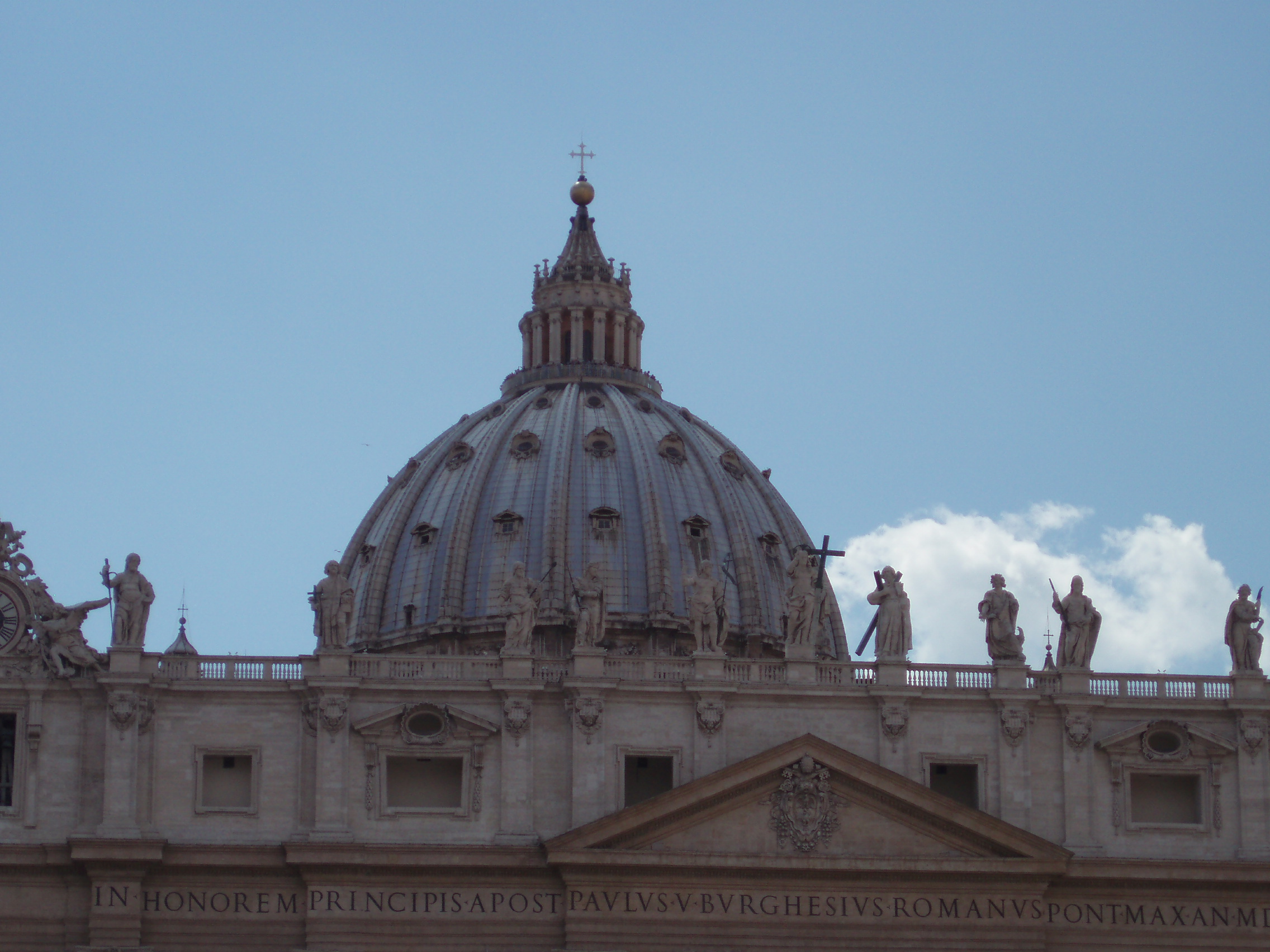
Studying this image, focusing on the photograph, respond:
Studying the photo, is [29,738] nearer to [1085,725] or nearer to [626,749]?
[626,749]

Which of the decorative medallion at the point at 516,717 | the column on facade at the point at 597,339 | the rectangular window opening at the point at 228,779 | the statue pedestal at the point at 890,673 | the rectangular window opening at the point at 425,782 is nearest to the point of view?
the rectangular window opening at the point at 228,779

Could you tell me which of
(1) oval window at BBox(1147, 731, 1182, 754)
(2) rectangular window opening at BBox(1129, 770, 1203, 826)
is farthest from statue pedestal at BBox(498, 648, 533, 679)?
(1) oval window at BBox(1147, 731, 1182, 754)

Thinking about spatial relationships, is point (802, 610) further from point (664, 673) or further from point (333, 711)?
point (333, 711)

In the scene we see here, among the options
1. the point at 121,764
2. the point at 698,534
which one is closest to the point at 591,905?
the point at 121,764

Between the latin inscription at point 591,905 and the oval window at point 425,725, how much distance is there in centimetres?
438

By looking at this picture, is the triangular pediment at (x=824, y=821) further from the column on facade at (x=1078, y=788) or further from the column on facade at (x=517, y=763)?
the column on facade at (x=517, y=763)

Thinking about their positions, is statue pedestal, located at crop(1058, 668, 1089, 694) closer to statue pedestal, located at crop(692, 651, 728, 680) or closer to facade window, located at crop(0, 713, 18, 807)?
statue pedestal, located at crop(692, 651, 728, 680)

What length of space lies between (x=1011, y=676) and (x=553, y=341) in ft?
203

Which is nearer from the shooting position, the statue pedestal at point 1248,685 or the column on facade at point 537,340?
the statue pedestal at point 1248,685

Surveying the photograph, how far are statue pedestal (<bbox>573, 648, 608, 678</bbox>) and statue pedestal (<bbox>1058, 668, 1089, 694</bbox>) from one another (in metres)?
13.1

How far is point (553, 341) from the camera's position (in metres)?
139

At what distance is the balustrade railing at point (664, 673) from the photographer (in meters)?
78.4

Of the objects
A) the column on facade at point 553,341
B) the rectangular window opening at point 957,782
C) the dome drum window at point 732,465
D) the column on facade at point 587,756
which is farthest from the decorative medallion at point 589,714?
the column on facade at point 553,341

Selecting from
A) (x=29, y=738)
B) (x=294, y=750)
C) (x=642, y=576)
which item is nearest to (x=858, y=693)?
(x=294, y=750)
